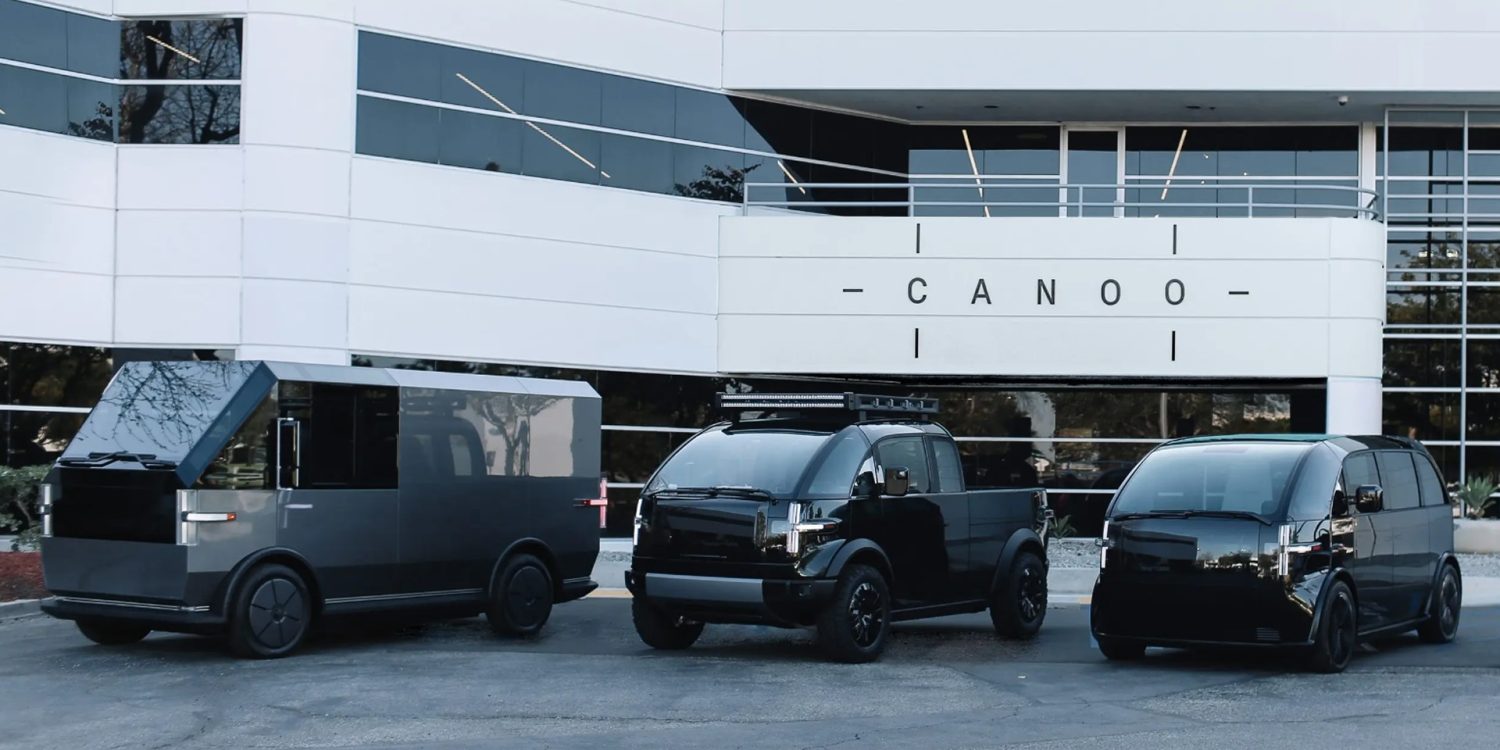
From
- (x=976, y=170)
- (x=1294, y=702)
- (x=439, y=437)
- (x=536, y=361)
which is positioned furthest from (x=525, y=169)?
(x=1294, y=702)

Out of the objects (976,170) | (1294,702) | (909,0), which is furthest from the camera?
(976,170)

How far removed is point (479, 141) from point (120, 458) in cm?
1107

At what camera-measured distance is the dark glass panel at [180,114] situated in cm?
2186

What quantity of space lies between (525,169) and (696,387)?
4039 mm

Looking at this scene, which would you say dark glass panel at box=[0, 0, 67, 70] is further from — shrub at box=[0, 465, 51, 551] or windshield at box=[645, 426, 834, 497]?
windshield at box=[645, 426, 834, 497]

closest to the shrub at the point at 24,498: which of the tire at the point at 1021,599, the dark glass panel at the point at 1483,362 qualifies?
the tire at the point at 1021,599

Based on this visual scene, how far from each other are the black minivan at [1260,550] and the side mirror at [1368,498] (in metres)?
0.01

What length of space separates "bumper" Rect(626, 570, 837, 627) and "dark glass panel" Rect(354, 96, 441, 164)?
1109 centimetres

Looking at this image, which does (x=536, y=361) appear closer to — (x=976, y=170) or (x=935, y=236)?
(x=935, y=236)

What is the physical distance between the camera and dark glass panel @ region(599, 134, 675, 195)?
24.2 metres

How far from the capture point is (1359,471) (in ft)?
43.8

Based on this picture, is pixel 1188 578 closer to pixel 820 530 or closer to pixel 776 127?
pixel 820 530

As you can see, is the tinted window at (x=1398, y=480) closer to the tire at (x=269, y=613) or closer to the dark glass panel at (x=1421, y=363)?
the tire at (x=269, y=613)

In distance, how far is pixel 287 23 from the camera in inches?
859
